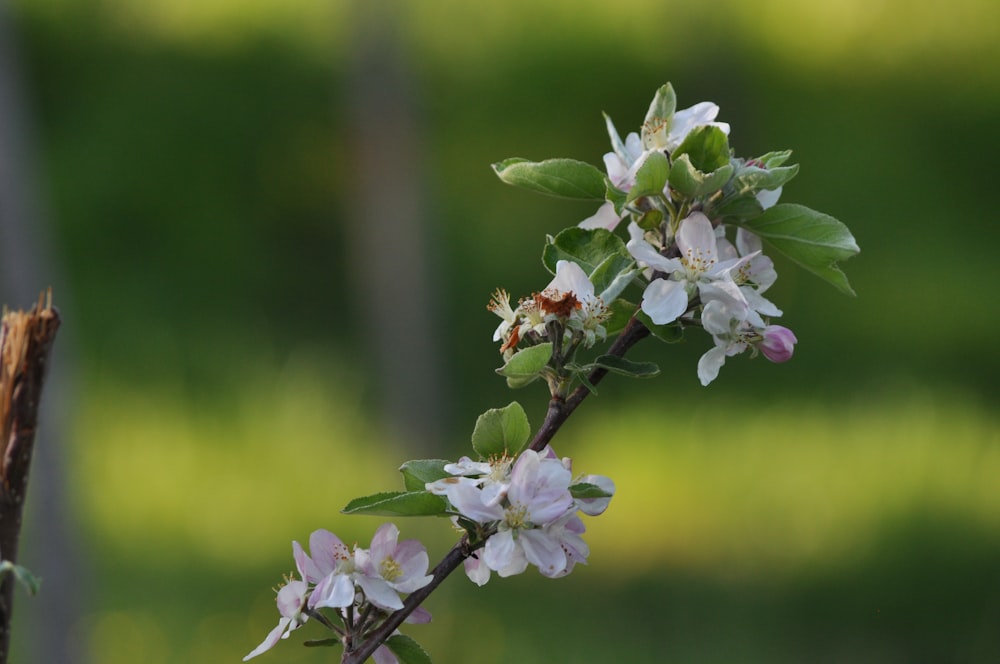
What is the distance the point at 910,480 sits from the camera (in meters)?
2.95

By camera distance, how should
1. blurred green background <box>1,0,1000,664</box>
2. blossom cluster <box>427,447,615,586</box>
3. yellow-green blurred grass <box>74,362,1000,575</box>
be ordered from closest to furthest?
1. blossom cluster <box>427,447,615,586</box>
2. blurred green background <box>1,0,1000,664</box>
3. yellow-green blurred grass <box>74,362,1000,575</box>

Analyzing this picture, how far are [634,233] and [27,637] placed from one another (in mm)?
2498

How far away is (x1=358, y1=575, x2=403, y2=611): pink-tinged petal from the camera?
457mm

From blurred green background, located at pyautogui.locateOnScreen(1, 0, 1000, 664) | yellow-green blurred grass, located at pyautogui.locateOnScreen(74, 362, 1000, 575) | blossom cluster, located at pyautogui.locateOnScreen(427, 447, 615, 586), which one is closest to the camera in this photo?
blossom cluster, located at pyautogui.locateOnScreen(427, 447, 615, 586)

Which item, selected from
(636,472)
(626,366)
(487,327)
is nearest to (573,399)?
(626,366)

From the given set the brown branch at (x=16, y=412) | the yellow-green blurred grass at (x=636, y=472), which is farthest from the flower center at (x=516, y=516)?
the yellow-green blurred grass at (x=636, y=472)

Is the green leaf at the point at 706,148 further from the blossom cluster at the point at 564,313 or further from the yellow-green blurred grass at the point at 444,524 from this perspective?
the yellow-green blurred grass at the point at 444,524

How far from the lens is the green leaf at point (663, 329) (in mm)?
482

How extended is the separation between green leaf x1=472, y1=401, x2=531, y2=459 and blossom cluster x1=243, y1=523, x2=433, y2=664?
0.17 feet

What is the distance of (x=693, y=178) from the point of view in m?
0.48

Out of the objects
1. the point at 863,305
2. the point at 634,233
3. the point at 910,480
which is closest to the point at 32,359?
the point at 634,233

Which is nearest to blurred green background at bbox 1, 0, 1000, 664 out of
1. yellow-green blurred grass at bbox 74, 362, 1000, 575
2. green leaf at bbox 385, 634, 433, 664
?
yellow-green blurred grass at bbox 74, 362, 1000, 575

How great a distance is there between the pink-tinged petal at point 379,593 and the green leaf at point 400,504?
0.09ft

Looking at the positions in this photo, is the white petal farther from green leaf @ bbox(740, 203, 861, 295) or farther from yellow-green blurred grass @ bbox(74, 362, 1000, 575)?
yellow-green blurred grass @ bbox(74, 362, 1000, 575)
